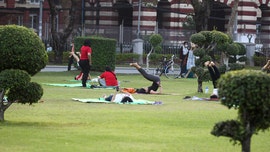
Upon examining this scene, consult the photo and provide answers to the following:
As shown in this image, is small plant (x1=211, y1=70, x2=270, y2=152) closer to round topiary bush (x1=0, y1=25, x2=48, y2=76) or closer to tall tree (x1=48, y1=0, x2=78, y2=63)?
round topiary bush (x1=0, y1=25, x2=48, y2=76)

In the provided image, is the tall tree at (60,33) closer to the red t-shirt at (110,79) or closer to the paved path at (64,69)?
the paved path at (64,69)

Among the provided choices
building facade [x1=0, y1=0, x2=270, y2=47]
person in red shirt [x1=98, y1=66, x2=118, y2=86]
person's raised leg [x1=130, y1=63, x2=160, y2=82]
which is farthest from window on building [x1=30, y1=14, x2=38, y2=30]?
person's raised leg [x1=130, y1=63, x2=160, y2=82]

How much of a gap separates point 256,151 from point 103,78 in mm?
17074

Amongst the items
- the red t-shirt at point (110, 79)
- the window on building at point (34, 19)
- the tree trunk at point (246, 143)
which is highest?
the window on building at point (34, 19)

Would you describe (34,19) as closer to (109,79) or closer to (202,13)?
(202,13)

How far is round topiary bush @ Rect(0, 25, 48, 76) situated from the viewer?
19547 mm

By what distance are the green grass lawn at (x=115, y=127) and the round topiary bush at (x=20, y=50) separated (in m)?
1.25

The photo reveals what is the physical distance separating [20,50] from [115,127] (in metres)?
2.58

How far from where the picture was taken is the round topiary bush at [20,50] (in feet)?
64.1

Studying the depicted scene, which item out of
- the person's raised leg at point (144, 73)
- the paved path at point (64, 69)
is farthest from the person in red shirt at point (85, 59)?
the paved path at point (64, 69)

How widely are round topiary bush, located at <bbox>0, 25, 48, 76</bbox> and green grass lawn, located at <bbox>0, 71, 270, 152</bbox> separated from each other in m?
1.25

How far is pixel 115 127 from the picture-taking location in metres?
19.5

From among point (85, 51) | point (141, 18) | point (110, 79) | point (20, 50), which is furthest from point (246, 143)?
point (141, 18)

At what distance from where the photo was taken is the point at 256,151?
654 inches
